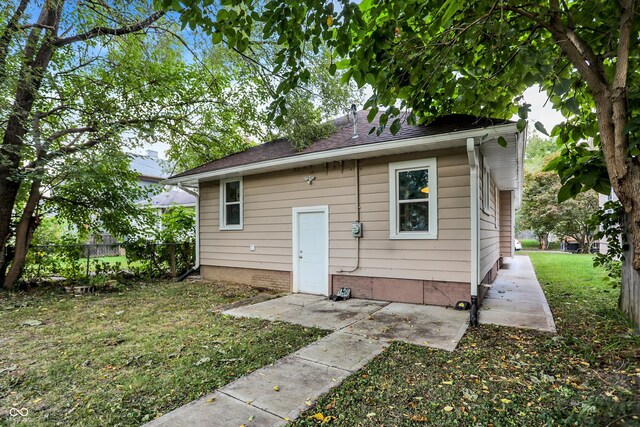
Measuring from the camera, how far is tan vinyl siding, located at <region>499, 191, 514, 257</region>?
12.4 metres

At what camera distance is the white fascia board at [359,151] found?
4.87m

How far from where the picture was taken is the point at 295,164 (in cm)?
713

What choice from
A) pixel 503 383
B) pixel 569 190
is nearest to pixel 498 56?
pixel 569 190

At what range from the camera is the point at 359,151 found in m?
6.06

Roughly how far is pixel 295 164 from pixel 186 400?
16.9ft

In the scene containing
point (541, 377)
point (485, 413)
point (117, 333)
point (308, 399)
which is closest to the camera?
point (485, 413)

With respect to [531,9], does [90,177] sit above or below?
below

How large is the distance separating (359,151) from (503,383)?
420 centimetres

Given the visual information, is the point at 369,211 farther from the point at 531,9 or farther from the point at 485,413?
the point at 485,413

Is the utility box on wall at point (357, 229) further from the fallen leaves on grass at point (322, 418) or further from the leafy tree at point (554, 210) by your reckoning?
the leafy tree at point (554, 210)

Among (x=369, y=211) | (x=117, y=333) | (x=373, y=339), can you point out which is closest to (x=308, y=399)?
(x=373, y=339)

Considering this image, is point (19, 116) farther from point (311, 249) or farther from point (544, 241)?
point (544, 241)

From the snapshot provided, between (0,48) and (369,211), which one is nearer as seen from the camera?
(0,48)

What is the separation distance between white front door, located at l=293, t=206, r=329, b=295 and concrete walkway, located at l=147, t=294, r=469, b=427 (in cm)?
59
